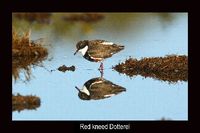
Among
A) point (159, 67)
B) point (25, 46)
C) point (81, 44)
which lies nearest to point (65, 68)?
point (81, 44)

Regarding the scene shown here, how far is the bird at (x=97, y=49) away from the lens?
66.0 ft

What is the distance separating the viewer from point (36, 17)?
66.3ft

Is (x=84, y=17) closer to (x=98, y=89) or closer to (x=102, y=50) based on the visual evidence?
(x=102, y=50)

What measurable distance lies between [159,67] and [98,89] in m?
0.82

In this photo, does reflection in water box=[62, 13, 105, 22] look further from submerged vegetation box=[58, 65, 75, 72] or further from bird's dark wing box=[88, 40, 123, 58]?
submerged vegetation box=[58, 65, 75, 72]

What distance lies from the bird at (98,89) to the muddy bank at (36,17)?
0.94 m

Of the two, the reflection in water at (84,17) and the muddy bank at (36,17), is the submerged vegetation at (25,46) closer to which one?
the muddy bank at (36,17)

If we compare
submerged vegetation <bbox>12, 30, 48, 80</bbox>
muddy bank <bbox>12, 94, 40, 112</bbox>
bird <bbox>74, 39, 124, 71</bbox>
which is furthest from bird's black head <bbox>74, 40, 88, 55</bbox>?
muddy bank <bbox>12, 94, 40, 112</bbox>

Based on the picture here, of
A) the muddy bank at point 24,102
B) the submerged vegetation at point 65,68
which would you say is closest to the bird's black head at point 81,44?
the submerged vegetation at point 65,68

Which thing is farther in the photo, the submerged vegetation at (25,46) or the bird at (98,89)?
the submerged vegetation at (25,46)

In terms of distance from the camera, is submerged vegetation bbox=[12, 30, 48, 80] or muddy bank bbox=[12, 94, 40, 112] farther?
submerged vegetation bbox=[12, 30, 48, 80]

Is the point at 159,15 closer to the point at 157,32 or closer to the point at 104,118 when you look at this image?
the point at 157,32

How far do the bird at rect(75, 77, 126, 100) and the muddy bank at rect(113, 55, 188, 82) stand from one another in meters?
0.25

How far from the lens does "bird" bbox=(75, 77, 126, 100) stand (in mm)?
20031
